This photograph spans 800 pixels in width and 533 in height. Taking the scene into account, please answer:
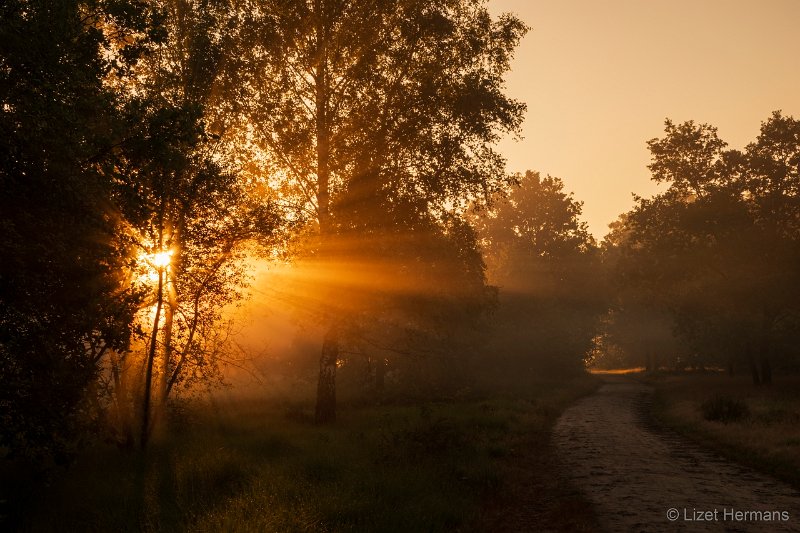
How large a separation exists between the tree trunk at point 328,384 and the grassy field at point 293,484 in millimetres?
2014

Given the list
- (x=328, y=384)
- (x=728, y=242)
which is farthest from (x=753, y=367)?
(x=328, y=384)

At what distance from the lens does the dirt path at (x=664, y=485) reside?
26.7 feet

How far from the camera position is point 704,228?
115 feet

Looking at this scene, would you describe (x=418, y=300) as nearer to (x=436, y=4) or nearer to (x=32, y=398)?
(x=436, y=4)

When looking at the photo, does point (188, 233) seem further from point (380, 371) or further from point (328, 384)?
point (380, 371)

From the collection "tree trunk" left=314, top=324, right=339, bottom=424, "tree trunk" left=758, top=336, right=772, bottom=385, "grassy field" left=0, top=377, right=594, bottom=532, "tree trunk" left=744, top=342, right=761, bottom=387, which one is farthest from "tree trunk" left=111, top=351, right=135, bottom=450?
"tree trunk" left=744, top=342, right=761, bottom=387

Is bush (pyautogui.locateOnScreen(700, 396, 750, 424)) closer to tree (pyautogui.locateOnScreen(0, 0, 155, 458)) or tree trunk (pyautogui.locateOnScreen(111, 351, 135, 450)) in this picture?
tree trunk (pyautogui.locateOnScreen(111, 351, 135, 450))

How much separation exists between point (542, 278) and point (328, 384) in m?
35.6

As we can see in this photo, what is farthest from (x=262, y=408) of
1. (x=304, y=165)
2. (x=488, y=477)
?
(x=488, y=477)

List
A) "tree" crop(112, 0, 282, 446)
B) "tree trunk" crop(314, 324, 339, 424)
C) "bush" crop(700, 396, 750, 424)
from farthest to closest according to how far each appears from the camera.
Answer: "bush" crop(700, 396, 750, 424)
"tree trunk" crop(314, 324, 339, 424)
"tree" crop(112, 0, 282, 446)

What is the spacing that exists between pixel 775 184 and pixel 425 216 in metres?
26.1

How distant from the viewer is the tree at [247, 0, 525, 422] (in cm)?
1866

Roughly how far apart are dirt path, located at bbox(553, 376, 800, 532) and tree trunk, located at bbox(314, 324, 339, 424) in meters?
6.99

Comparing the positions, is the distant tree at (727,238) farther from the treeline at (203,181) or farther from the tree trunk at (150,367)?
the tree trunk at (150,367)
